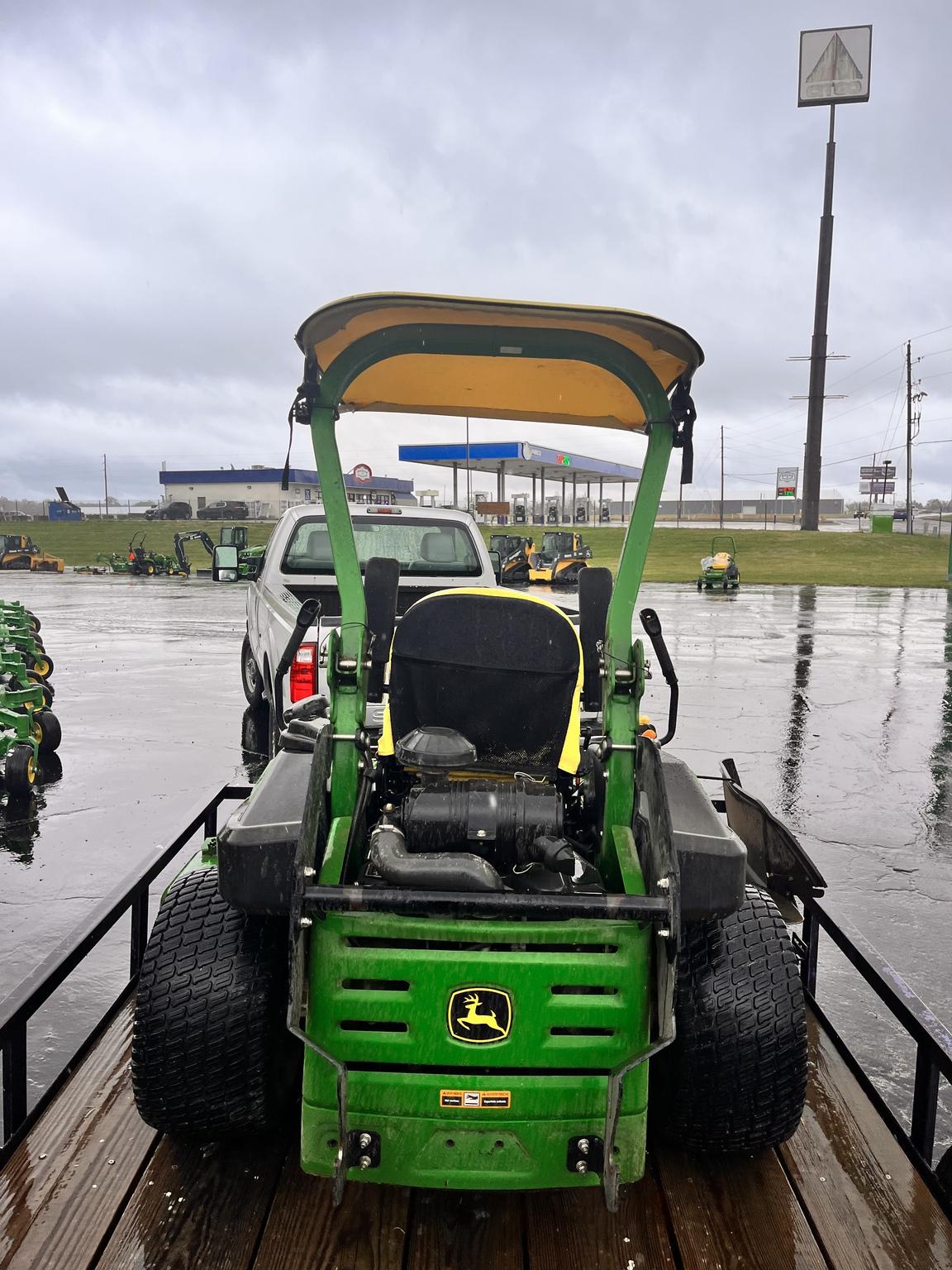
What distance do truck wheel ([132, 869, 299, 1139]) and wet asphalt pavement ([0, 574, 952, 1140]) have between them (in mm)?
1155

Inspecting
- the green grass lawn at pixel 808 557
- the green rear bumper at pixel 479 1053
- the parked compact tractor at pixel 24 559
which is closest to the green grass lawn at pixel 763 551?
the green grass lawn at pixel 808 557

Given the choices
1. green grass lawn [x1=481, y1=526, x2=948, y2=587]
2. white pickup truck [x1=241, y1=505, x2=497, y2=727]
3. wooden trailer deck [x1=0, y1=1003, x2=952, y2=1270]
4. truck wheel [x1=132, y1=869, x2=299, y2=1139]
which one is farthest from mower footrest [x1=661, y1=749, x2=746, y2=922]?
green grass lawn [x1=481, y1=526, x2=948, y2=587]

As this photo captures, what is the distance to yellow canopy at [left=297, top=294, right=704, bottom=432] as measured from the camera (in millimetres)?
2312

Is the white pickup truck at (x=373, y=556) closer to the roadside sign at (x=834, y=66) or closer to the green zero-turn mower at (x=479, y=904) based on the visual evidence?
the green zero-turn mower at (x=479, y=904)

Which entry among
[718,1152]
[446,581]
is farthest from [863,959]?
[446,581]

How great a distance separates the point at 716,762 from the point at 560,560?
19367 millimetres

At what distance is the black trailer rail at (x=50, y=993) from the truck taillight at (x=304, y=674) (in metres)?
2.76

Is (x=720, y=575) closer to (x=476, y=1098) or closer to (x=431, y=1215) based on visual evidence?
(x=431, y=1215)

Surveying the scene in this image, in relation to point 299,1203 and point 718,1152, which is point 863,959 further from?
point 299,1203

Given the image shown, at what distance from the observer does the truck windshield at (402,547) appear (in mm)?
7508

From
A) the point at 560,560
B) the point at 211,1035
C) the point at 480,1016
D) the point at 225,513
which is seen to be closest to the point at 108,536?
the point at 225,513

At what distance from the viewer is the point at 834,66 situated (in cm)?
4100

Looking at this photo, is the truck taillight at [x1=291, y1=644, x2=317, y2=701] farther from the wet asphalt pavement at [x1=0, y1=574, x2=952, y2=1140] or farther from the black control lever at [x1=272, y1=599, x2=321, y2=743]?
the black control lever at [x1=272, y1=599, x2=321, y2=743]

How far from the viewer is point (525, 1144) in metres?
2.11
